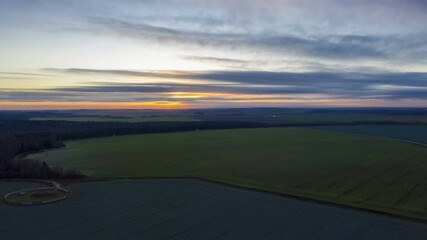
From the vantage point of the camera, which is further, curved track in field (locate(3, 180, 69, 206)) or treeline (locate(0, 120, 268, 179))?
treeline (locate(0, 120, 268, 179))

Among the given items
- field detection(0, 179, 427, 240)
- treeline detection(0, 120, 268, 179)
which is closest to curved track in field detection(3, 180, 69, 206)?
field detection(0, 179, 427, 240)

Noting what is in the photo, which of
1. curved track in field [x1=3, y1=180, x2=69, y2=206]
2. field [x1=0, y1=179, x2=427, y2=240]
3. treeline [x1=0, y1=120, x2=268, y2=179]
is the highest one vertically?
treeline [x1=0, y1=120, x2=268, y2=179]

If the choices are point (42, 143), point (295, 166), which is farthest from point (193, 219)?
point (42, 143)

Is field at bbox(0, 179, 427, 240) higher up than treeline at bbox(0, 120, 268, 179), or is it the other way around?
treeline at bbox(0, 120, 268, 179)

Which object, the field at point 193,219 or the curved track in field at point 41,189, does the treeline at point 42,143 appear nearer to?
the curved track in field at point 41,189

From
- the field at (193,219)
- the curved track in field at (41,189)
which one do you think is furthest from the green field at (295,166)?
the curved track in field at (41,189)

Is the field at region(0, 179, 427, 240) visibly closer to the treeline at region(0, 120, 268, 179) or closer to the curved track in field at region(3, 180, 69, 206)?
the curved track in field at region(3, 180, 69, 206)

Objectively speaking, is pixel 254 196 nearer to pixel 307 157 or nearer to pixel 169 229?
pixel 169 229
